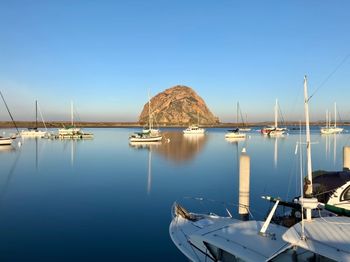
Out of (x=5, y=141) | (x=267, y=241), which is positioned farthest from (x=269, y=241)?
(x=5, y=141)

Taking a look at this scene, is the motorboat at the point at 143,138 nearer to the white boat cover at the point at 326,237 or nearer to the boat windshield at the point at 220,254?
the boat windshield at the point at 220,254

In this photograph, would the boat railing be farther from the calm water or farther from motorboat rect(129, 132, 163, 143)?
motorboat rect(129, 132, 163, 143)

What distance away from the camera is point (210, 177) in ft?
121

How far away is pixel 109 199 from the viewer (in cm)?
2670

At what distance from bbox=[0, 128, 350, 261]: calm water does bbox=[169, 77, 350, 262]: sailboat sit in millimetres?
3873

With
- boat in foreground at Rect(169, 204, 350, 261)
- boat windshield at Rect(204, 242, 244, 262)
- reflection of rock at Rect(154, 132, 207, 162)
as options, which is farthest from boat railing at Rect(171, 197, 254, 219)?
reflection of rock at Rect(154, 132, 207, 162)

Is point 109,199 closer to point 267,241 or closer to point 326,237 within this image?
point 267,241

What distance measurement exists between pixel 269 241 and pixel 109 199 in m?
17.8

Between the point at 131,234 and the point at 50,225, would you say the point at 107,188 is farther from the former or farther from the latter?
the point at 131,234

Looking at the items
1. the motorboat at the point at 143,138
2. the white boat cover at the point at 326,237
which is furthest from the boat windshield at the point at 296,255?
the motorboat at the point at 143,138

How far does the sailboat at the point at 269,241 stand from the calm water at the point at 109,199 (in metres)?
3.87

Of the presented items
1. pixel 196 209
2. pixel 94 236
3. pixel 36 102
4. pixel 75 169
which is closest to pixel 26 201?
pixel 94 236

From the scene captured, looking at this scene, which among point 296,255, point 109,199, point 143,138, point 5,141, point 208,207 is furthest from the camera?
point 143,138

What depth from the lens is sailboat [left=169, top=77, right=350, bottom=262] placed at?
9289 mm
